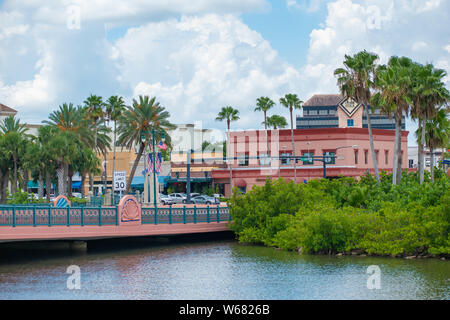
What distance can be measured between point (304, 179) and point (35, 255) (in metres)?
44.0

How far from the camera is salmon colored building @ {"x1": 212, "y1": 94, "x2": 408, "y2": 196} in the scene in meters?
76.2

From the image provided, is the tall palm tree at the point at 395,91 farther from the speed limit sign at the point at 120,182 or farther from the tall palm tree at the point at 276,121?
the tall palm tree at the point at 276,121

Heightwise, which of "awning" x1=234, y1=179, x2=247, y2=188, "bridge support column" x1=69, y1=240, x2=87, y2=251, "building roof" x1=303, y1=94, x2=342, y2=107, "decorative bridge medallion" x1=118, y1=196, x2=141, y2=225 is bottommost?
"bridge support column" x1=69, y1=240, x2=87, y2=251

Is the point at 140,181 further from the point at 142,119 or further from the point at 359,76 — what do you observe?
the point at 359,76

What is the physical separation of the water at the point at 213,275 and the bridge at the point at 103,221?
4.61ft

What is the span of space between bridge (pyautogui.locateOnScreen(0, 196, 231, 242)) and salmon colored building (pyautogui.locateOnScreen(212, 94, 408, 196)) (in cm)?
3158

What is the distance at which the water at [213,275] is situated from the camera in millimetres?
Result: 25203

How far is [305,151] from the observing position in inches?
3024

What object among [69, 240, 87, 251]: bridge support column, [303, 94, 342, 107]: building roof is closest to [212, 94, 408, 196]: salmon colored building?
[69, 240, 87, 251]: bridge support column

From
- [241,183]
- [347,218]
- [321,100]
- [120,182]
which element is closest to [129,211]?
[120,182]

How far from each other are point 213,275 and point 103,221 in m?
10.2

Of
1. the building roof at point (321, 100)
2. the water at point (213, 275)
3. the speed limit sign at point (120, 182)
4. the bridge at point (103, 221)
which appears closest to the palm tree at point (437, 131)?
the bridge at point (103, 221)

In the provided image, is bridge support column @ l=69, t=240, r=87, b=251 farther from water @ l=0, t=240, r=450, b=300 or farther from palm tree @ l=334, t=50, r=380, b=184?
palm tree @ l=334, t=50, r=380, b=184
